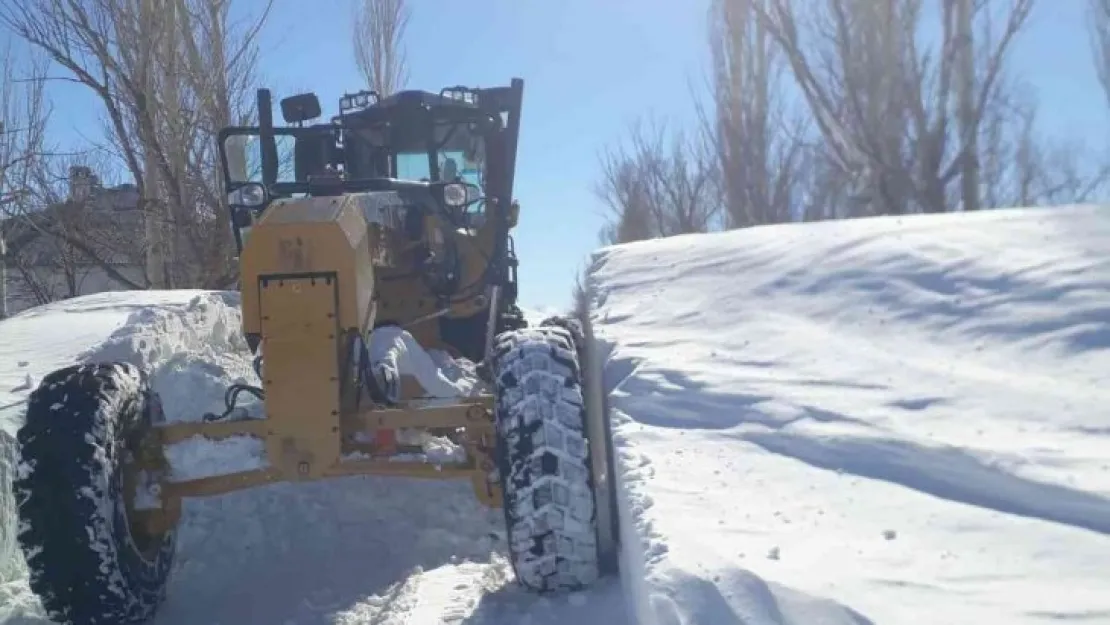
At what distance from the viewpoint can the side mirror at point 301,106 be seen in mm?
7363

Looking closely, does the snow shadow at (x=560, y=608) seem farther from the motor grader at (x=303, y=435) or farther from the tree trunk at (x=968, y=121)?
the tree trunk at (x=968, y=121)

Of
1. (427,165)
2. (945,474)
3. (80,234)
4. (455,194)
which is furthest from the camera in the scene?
(80,234)

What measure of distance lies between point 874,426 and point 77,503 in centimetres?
324

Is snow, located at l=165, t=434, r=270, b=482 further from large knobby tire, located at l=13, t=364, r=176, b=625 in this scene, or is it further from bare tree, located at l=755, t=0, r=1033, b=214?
bare tree, located at l=755, t=0, r=1033, b=214

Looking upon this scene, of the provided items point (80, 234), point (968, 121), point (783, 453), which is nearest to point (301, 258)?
point (783, 453)

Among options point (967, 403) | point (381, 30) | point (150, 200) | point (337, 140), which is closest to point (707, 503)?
point (967, 403)

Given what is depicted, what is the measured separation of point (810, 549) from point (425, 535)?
3.38 meters

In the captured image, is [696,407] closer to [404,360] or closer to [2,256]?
[404,360]

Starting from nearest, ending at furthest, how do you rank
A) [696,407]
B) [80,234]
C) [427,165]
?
[696,407], [427,165], [80,234]

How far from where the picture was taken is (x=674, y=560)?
295cm

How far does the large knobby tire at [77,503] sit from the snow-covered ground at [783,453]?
478 millimetres

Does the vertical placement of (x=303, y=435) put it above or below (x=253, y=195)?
below

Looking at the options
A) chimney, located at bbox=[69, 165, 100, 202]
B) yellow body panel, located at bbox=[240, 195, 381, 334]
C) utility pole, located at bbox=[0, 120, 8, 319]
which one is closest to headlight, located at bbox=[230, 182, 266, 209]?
yellow body panel, located at bbox=[240, 195, 381, 334]

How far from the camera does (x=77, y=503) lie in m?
4.30
